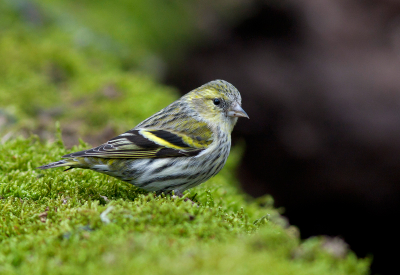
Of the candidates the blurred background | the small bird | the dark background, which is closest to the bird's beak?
the small bird

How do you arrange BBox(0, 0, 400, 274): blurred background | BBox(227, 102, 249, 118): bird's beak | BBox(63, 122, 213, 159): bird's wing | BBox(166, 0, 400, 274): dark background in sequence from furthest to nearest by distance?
BBox(166, 0, 400, 274): dark background → BBox(0, 0, 400, 274): blurred background → BBox(227, 102, 249, 118): bird's beak → BBox(63, 122, 213, 159): bird's wing

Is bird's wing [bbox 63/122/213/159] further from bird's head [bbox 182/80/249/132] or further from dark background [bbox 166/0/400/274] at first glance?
dark background [bbox 166/0/400/274]

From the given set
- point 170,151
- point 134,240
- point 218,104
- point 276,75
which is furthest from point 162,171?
point 276,75

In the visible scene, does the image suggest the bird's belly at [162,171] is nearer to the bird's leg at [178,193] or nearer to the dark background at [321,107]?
the bird's leg at [178,193]

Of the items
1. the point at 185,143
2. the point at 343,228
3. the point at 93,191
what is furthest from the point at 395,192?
the point at 93,191

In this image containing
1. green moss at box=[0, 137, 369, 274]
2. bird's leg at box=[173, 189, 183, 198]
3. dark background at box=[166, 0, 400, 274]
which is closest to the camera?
green moss at box=[0, 137, 369, 274]

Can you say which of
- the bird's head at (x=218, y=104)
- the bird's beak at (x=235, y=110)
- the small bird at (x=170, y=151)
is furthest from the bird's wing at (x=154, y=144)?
the bird's beak at (x=235, y=110)

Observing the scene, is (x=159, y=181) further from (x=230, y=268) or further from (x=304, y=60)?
(x=304, y=60)
